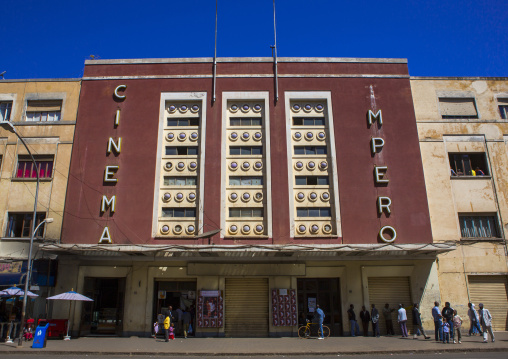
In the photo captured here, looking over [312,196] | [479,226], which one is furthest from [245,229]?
[479,226]

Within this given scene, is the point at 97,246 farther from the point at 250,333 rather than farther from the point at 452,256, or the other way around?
the point at 452,256

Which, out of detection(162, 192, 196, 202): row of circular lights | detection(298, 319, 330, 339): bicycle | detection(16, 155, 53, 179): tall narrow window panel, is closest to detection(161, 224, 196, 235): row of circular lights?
detection(162, 192, 196, 202): row of circular lights

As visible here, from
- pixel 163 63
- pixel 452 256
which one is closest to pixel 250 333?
pixel 452 256

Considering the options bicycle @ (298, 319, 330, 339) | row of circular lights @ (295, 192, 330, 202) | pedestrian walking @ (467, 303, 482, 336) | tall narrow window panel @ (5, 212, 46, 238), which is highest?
row of circular lights @ (295, 192, 330, 202)

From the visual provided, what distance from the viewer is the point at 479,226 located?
25484 mm

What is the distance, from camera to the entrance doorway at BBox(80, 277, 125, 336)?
81.0ft

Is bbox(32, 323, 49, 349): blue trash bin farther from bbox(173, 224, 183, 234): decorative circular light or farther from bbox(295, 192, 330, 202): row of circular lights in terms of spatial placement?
bbox(295, 192, 330, 202): row of circular lights

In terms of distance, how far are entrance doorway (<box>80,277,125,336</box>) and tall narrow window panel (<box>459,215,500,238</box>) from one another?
21774 mm

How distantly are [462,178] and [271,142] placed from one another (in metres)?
12.5

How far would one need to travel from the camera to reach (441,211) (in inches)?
997

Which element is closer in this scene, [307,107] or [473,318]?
[473,318]

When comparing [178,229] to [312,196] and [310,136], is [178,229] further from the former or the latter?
[310,136]

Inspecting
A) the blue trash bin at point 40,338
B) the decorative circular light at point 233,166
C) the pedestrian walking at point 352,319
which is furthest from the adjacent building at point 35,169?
the pedestrian walking at point 352,319

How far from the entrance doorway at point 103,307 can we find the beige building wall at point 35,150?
3880mm
